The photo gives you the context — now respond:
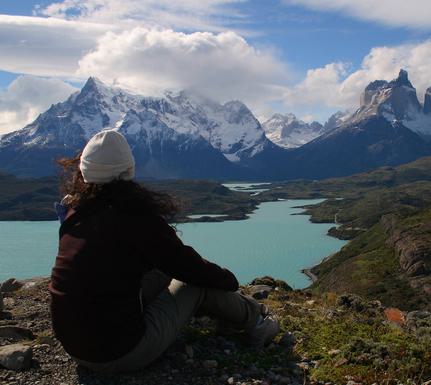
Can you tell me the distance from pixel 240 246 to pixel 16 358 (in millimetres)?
120513

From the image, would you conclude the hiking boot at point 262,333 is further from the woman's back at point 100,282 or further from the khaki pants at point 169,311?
the woman's back at point 100,282

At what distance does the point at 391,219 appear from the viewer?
13188 centimetres

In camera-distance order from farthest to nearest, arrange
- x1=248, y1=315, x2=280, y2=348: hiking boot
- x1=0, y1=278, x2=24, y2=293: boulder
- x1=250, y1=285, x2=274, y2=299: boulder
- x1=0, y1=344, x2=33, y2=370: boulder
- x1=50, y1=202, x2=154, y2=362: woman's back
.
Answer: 1. x1=0, y1=278, x2=24, y2=293: boulder
2. x1=250, y1=285, x2=274, y2=299: boulder
3. x1=248, y1=315, x2=280, y2=348: hiking boot
4. x1=0, y1=344, x2=33, y2=370: boulder
5. x1=50, y1=202, x2=154, y2=362: woman's back

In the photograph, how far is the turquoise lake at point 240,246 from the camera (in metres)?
98.6

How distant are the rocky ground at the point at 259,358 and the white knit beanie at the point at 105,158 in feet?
7.23

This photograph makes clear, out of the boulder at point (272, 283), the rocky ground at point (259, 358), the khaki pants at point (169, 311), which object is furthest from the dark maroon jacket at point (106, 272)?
the boulder at point (272, 283)

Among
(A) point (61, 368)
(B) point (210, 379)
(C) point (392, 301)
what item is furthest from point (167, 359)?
(C) point (392, 301)

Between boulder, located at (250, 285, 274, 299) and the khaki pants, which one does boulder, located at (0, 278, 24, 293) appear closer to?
boulder, located at (250, 285, 274, 299)

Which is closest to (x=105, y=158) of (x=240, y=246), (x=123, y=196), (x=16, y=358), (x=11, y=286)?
(x=123, y=196)

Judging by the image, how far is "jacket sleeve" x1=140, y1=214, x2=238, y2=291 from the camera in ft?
A: 18.8

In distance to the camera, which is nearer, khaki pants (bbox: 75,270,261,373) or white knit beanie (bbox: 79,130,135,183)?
white knit beanie (bbox: 79,130,135,183)

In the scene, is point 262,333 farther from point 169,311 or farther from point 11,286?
point 11,286

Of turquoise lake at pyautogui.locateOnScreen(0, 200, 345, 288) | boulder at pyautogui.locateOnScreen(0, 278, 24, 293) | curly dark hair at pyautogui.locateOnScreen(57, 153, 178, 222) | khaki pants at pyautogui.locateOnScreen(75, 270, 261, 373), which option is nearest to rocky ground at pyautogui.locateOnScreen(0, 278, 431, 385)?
khaki pants at pyautogui.locateOnScreen(75, 270, 261, 373)

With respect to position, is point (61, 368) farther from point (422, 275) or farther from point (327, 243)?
point (327, 243)
